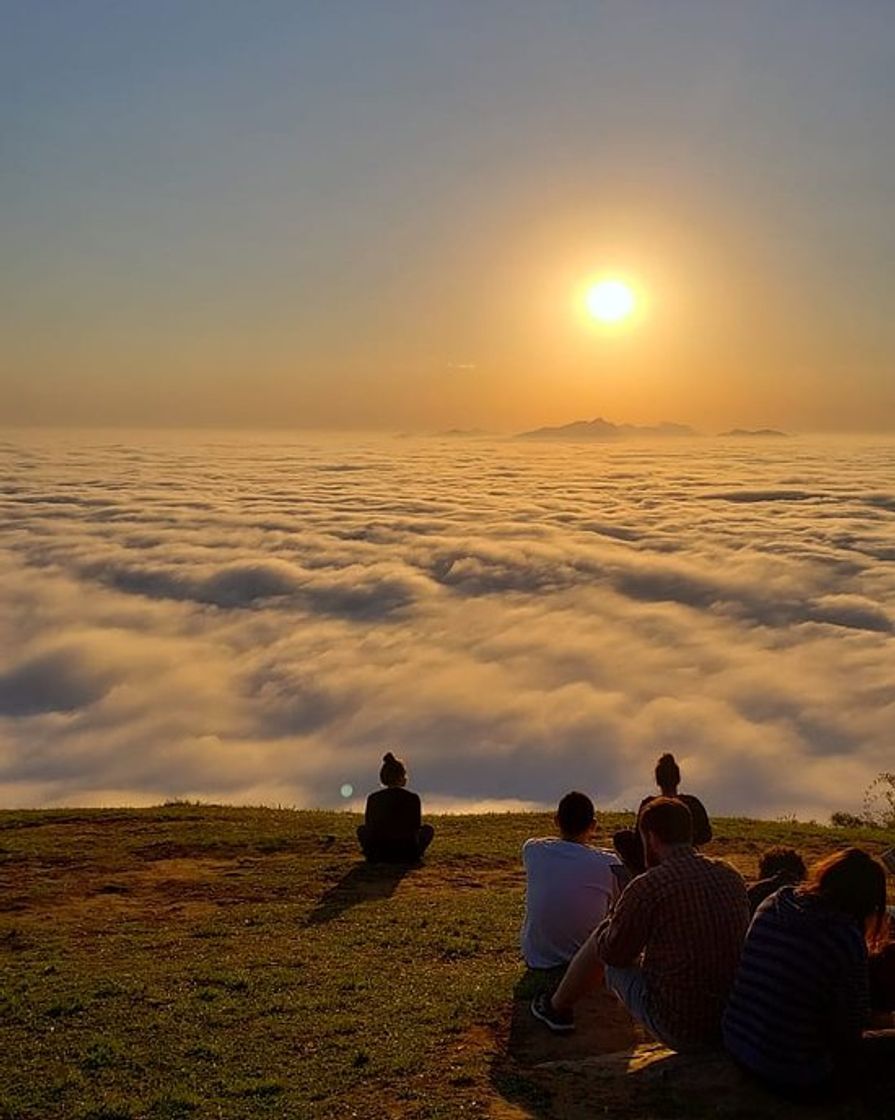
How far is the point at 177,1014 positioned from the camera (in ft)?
25.4

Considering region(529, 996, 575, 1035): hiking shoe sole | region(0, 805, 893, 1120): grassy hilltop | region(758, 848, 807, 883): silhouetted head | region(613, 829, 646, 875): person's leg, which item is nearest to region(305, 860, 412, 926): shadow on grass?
region(0, 805, 893, 1120): grassy hilltop

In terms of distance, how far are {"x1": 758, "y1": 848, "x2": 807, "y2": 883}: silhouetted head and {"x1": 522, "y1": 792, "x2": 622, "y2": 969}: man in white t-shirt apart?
3.73ft

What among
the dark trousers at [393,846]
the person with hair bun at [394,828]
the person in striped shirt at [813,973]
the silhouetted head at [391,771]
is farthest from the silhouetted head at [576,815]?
the dark trousers at [393,846]

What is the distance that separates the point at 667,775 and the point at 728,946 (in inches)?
155

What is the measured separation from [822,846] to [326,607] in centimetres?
15920

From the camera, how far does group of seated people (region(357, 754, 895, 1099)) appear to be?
15.9ft

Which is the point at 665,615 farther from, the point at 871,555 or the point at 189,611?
the point at 189,611

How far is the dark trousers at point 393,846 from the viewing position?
13.1 meters

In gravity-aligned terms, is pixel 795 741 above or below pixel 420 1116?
below

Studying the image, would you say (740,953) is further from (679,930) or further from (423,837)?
(423,837)

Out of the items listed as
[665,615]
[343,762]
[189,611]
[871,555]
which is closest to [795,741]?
[665,615]

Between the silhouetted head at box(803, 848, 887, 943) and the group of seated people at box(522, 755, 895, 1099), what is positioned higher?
the silhouetted head at box(803, 848, 887, 943)

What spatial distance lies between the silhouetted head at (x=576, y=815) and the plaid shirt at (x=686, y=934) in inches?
68.2

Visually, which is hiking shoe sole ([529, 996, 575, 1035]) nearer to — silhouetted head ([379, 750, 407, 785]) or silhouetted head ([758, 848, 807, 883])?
silhouetted head ([758, 848, 807, 883])
